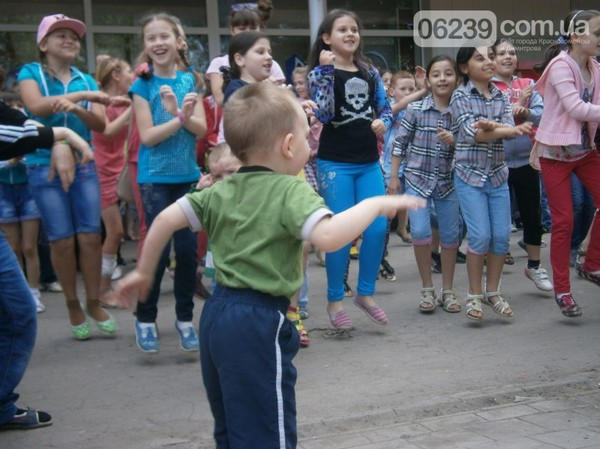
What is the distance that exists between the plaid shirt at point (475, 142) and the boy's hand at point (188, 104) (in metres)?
2.03

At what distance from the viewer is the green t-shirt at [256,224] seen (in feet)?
8.56

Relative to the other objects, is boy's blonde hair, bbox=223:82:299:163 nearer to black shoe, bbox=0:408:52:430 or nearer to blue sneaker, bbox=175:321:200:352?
black shoe, bbox=0:408:52:430

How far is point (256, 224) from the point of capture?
2.62m

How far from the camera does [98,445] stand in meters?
3.77

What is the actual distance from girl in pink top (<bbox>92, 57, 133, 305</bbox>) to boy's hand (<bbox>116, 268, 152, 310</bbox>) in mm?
3913

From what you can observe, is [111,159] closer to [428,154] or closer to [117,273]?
[117,273]

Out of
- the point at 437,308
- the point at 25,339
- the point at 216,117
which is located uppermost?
the point at 216,117

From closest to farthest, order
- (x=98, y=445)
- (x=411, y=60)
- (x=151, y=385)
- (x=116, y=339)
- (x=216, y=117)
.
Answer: (x=98, y=445), (x=151, y=385), (x=116, y=339), (x=216, y=117), (x=411, y=60)

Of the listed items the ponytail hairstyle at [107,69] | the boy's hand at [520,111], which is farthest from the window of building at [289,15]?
the boy's hand at [520,111]

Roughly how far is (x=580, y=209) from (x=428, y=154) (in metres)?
2.07

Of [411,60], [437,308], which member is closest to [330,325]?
[437,308]

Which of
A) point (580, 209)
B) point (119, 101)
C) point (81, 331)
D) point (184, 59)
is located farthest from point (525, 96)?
point (81, 331)

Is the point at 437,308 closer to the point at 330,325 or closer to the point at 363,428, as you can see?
the point at 330,325

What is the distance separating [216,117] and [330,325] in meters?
1.80
